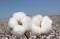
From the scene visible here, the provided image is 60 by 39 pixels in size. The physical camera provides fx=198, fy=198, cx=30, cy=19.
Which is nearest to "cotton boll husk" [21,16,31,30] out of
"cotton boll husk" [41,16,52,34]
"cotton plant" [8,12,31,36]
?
"cotton plant" [8,12,31,36]

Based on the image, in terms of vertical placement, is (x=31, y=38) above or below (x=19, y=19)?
below

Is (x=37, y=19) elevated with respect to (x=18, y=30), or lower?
elevated

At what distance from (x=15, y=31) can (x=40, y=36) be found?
43 cm

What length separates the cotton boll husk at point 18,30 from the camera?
2.92m

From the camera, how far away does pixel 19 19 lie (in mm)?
3004

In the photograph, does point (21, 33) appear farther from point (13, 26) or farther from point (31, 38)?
point (31, 38)

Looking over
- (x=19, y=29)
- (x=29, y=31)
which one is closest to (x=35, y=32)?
(x=29, y=31)

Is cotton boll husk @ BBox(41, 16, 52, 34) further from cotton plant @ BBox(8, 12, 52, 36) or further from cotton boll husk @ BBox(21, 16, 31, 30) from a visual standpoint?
cotton boll husk @ BBox(21, 16, 31, 30)

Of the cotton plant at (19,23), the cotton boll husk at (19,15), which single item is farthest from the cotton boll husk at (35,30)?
the cotton boll husk at (19,15)

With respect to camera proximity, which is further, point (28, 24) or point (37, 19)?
point (37, 19)

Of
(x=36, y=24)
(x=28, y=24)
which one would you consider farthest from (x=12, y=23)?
(x=36, y=24)

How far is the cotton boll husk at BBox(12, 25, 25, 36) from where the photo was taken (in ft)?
9.58

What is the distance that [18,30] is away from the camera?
116 inches

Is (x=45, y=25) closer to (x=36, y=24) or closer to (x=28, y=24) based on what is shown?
(x=36, y=24)
